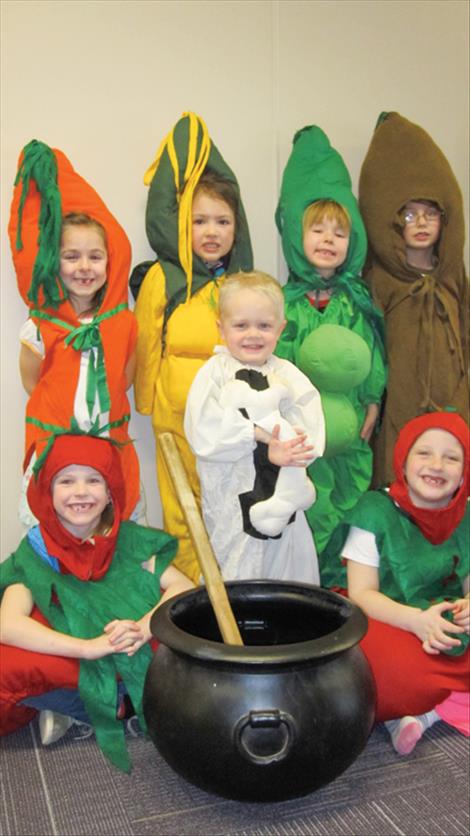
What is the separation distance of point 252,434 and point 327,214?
76cm

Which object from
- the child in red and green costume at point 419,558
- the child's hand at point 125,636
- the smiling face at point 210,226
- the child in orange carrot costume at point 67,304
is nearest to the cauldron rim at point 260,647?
the child's hand at point 125,636

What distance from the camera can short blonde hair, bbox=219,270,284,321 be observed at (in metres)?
1.56

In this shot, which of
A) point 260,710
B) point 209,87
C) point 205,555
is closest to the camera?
point 260,710

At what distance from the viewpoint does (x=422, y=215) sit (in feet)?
6.88

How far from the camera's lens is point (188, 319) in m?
1.89

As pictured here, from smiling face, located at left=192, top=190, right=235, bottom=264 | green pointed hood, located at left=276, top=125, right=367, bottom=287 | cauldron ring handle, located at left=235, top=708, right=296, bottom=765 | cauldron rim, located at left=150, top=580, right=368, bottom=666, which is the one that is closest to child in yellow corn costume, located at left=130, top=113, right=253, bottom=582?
smiling face, located at left=192, top=190, right=235, bottom=264

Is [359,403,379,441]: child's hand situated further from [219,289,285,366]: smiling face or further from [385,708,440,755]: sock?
[385,708,440,755]: sock

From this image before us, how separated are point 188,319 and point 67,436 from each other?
0.46 m

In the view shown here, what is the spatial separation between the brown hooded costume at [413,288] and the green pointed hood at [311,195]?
0.33 feet

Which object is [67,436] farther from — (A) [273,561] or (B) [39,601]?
(A) [273,561]

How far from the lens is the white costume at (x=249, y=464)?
152 cm

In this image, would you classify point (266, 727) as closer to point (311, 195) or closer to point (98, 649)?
point (98, 649)

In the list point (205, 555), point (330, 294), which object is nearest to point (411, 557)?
point (205, 555)

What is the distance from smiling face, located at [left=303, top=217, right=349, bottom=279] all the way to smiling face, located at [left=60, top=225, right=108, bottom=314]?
0.52 m
